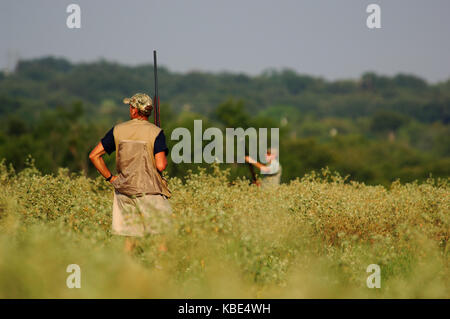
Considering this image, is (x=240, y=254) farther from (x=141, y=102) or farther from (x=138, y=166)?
(x=141, y=102)

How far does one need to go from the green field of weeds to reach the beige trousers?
12cm

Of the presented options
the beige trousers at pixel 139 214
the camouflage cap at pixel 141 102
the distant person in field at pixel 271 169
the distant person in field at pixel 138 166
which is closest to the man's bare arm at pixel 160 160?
the distant person in field at pixel 138 166

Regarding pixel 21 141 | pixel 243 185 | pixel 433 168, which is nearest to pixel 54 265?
pixel 243 185

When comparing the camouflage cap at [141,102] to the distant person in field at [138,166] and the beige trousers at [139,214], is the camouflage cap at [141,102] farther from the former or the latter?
the beige trousers at [139,214]

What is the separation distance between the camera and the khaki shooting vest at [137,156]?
19.1ft

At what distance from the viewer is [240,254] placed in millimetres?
5535

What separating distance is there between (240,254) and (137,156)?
137 centimetres

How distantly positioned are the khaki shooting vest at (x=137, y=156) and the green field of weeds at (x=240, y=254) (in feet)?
1.51

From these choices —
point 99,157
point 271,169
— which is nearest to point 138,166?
point 99,157

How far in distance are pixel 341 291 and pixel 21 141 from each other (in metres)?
56.7

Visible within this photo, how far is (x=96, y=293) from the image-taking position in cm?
454

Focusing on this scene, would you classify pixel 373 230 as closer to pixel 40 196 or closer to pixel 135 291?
pixel 135 291

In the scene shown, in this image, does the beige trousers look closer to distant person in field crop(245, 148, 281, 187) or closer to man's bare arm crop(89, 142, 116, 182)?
man's bare arm crop(89, 142, 116, 182)

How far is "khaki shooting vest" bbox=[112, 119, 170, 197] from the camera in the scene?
229 inches
